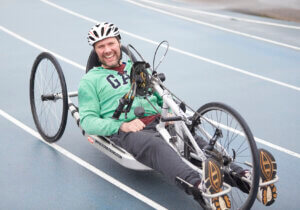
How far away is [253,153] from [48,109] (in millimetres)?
3114

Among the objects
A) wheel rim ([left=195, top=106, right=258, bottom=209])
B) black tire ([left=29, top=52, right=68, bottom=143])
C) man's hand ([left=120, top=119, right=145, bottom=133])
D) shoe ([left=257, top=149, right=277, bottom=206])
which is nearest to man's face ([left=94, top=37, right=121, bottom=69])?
black tire ([left=29, top=52, right=68, bottom=143])

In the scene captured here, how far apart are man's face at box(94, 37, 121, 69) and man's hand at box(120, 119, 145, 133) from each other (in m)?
0.63

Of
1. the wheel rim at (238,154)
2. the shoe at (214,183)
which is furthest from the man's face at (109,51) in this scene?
the shoe at (214,183)

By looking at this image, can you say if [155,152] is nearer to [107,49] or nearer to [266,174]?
[266,174]

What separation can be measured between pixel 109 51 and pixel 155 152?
1106mm

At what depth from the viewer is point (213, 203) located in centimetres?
319

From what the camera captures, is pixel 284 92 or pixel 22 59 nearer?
pixel 284 92

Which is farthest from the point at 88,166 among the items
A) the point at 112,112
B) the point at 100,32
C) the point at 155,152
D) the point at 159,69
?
the point at 159,69

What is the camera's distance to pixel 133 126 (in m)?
3.92

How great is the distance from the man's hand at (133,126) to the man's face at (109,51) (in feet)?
2.08

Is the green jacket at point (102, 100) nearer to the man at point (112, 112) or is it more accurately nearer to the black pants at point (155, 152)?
the man at point (112, 112)

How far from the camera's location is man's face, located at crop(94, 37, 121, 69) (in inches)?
166

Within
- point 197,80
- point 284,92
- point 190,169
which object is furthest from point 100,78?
point 284,92

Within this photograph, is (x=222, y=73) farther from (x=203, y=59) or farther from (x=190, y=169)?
(x=190, y=169)
